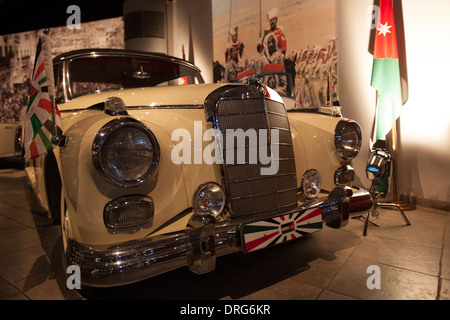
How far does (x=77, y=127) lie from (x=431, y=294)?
6.70 feet

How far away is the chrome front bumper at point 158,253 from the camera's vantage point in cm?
125

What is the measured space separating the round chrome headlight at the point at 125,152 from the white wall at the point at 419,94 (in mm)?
3078

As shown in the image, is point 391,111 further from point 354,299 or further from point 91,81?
point 91,81

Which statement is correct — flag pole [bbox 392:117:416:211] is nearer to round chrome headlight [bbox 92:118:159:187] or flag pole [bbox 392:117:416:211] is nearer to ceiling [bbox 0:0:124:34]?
round chrome headlight [bbox 92:118:159:187]

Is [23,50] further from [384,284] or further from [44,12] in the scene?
[384,284]

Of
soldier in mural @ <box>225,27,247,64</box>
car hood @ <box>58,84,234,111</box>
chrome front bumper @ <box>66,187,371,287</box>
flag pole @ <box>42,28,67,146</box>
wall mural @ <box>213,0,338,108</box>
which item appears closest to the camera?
chrome front bumper @ <box>66,187,371,287</box>

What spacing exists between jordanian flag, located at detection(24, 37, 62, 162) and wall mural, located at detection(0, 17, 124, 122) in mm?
6474

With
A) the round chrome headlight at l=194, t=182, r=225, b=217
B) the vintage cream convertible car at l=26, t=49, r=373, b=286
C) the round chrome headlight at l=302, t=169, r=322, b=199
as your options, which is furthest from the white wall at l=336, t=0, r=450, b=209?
the round chrome headlight at l=194, t=182, r=225, b=217

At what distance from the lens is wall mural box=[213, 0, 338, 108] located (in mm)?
4258

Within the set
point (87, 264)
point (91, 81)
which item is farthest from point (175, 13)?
point (87, 264)

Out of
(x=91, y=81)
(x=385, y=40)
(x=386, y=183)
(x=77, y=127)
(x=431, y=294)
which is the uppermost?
(x=385, y=40)

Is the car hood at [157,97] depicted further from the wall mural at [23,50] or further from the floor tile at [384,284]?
the wall mural at [23,50]

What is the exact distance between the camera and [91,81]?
264 centimetres

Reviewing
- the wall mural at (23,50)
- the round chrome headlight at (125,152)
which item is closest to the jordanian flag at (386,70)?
the round chrome headlight at (125,152)
